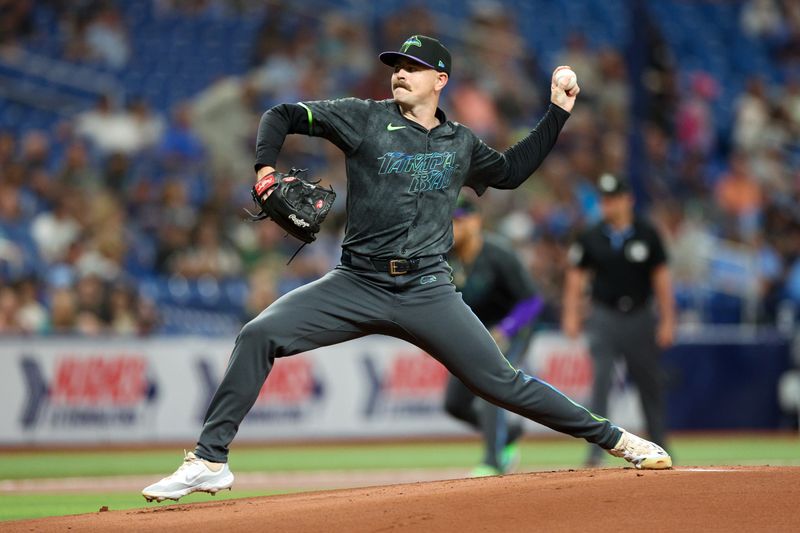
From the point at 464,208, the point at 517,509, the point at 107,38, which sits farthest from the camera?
the point at 107,38

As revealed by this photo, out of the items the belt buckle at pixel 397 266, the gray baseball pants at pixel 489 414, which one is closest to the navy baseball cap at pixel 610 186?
the gray baseball pants at pixel 489 414

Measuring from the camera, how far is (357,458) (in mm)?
13234

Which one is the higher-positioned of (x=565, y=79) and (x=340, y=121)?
(x=565, y=79)

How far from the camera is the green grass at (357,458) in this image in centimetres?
1177

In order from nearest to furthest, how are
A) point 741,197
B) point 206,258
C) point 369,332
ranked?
point 369,332 < point 206,258 < point 741,197

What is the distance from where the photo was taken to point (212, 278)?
15.6 metres

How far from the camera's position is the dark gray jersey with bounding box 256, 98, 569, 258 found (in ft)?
Result: 20.6

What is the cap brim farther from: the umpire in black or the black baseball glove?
the umpire in black

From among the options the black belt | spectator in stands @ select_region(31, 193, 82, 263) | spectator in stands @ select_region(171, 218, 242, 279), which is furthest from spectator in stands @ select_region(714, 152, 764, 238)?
the black belt

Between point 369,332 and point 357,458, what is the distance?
6.90 m

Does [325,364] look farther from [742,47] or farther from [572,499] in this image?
[742,47]

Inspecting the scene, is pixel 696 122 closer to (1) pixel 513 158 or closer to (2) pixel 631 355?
(2) pixel 631 355

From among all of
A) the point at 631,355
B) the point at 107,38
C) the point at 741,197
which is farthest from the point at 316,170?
the point at 631,355

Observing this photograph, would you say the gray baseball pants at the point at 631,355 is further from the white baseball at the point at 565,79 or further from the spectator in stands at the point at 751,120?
the spectator in stands at the point at 751,120
